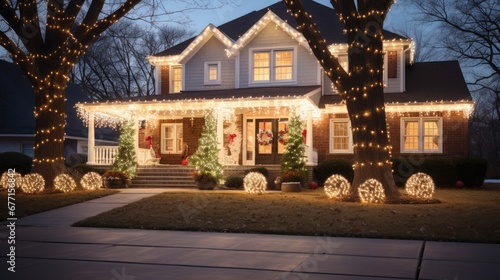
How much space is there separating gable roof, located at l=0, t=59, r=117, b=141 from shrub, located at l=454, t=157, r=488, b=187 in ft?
75.8

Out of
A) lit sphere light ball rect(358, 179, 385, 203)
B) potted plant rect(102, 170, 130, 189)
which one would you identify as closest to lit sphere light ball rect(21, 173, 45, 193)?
potted plant rect(102, 170, 130, 189)

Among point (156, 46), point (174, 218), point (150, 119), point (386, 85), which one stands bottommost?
point (174, 218)

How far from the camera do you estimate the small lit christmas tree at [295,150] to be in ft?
62.8

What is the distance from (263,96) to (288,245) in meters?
12.4

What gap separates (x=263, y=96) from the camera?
20.3 m

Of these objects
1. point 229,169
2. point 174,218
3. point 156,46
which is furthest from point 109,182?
point 156,46

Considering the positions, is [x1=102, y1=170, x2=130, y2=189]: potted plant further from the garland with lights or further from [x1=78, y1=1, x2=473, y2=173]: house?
the garland with lights

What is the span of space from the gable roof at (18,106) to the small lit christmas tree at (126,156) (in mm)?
12309

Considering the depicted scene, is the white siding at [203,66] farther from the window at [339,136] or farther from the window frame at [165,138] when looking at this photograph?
the window at [339,136]

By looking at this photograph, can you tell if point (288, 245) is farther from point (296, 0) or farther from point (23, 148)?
point (23, 148)

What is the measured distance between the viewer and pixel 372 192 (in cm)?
1405

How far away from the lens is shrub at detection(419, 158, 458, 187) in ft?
68.6

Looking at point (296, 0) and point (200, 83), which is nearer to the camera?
point (296, 0)

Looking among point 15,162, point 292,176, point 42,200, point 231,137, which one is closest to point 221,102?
point 231,137
